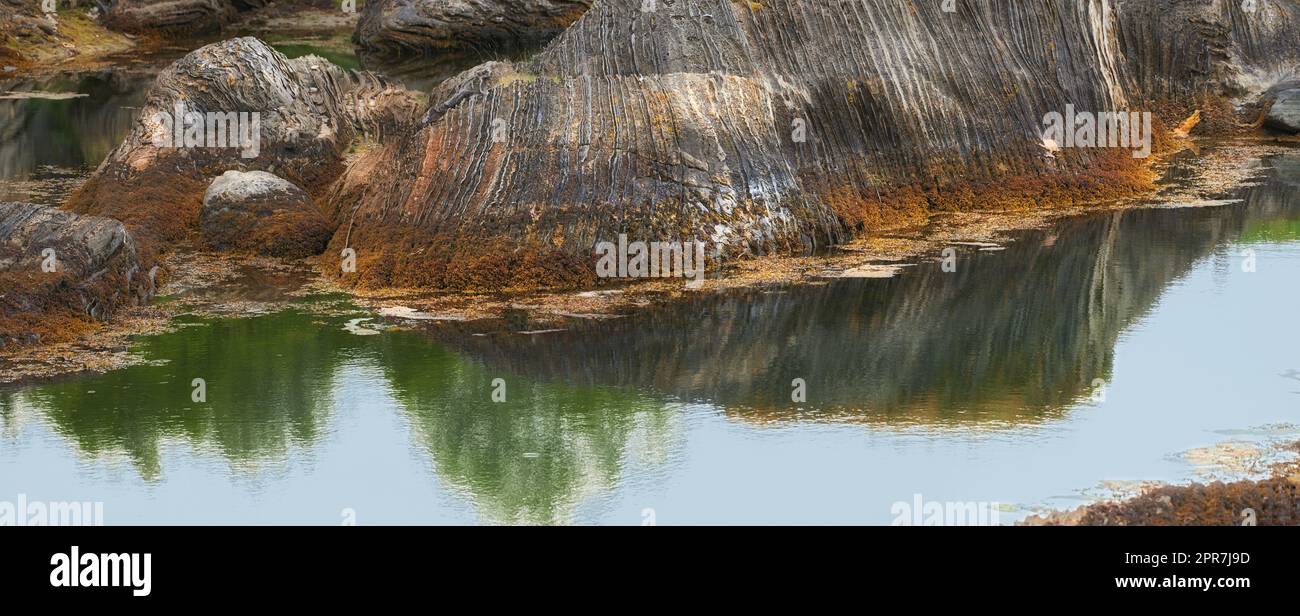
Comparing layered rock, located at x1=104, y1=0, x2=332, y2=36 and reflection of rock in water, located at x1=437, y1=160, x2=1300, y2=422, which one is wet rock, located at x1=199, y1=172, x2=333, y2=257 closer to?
reflection of rock in water, located at x1=437, y1=160, x2=1300, y2=422

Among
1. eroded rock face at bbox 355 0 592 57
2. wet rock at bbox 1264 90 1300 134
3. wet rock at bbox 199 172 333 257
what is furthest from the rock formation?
eroded rock face at bbox 355 0 592 57

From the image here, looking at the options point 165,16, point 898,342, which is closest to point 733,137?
point 898,342

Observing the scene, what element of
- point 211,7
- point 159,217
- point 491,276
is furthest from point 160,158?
point 211,7

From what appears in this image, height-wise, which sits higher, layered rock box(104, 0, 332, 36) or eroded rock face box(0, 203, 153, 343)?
layered rock box(104, 0, 332, 36)

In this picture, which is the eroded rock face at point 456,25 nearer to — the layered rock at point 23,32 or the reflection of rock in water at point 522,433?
the layered rock at point 23,32

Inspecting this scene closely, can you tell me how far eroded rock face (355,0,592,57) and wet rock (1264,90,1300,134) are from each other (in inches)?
666

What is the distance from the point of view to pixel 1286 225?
17.3 metres

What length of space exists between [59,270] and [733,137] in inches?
229

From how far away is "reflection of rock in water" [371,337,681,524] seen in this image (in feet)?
31.2

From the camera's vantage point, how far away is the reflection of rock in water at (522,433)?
9508 millimetres

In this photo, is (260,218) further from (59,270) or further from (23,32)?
(23,32)

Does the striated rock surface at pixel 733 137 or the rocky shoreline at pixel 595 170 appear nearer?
the rocky shoreline at pixel 595 170

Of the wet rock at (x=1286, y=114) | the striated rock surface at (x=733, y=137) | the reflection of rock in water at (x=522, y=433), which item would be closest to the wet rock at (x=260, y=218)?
the striated rock surface at (x=733, y=137)

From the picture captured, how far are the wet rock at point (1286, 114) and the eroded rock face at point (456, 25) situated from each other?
55.5 feet
